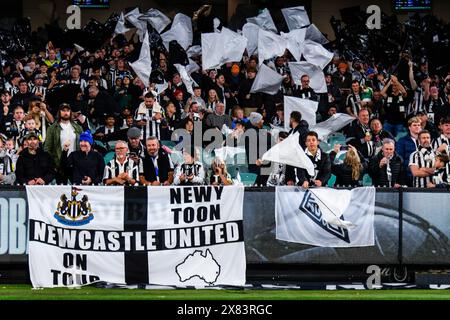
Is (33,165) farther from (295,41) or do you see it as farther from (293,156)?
(295,41)

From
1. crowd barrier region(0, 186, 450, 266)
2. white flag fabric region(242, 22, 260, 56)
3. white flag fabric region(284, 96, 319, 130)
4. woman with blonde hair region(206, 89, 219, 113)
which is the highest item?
white flag fabric region(242, 22, 260, 56)

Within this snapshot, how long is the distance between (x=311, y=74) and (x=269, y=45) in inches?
44.4

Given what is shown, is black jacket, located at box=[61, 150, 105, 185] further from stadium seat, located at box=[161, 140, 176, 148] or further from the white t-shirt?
stadium seat, located at box=[161, 140, 176, 148]

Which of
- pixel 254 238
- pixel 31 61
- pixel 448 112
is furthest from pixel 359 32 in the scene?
pixel 254 238

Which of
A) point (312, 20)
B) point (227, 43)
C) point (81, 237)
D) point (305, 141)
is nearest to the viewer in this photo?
point (81, 237)

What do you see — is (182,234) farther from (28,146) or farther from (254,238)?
(28,146)

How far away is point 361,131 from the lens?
758 inches

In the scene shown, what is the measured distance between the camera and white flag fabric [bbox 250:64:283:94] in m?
21.7

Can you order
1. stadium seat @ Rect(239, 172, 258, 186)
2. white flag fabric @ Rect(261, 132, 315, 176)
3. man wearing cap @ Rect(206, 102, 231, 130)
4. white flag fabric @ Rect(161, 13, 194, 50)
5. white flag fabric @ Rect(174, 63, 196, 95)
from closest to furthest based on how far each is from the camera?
white flag fabric @ Rect(261, 132, 315, 176) < stadium seat @ Rect(239, 172, 258, 186) < man wearing cap @ Rect(206, 102, 231, 130) < white flag fabric @ Rect(174, 63, 196, 95) < white flag fabric @ Rect(161, 13, 194, 50)

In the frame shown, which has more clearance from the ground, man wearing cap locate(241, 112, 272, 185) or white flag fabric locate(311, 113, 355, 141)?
white flag fabric locate(311, 113, 355, 141)

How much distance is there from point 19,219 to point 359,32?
1310 centimetres

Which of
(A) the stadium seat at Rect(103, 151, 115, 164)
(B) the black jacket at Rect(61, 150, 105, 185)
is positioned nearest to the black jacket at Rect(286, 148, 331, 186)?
(B) the black jacket at Rect(61, 150, 105, 185)

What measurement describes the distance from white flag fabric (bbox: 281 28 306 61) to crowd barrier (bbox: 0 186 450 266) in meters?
8.64

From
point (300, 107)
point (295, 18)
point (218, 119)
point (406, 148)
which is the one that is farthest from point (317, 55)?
point (406, 148)
